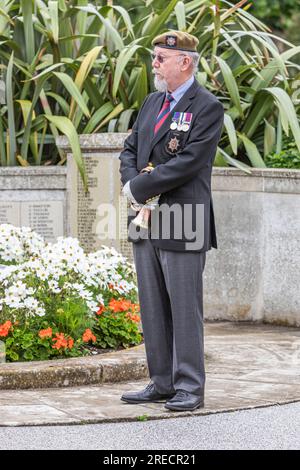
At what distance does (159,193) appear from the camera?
20.9 ft

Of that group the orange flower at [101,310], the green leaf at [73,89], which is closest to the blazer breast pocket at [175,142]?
the orange flower at [101,310]

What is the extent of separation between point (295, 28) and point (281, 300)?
18963 mm

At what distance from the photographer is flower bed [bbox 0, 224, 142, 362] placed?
7422 mm

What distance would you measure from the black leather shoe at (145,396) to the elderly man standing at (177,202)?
0.13m

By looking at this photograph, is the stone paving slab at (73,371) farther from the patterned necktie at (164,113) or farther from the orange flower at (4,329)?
the patterned necktie at (164,113)

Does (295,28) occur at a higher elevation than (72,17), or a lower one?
higher

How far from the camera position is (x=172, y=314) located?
6449 mm

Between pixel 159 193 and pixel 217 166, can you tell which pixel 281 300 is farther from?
pixel 159 193

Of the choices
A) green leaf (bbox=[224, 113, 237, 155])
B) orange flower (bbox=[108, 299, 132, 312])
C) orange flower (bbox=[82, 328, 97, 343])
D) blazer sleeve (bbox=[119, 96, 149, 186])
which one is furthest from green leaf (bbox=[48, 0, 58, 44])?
blazer sleeve (bbox=[119, 96, 149, 186])

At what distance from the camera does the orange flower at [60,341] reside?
24.3ft

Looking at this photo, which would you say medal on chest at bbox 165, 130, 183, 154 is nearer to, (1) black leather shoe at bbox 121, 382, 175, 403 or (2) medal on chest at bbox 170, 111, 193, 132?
(2) medal on chest at bbox 170, 111, 193, 132

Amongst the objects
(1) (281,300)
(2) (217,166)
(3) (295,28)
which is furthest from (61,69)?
(3) (295,28)

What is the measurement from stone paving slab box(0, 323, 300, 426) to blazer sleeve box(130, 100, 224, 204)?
3.77 feet

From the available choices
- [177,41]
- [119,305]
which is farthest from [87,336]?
[177,41]
